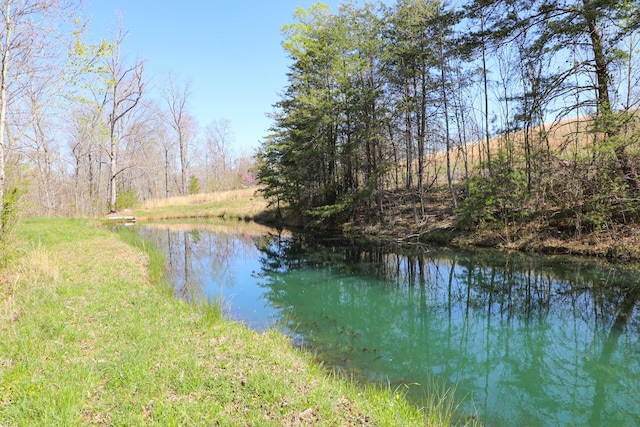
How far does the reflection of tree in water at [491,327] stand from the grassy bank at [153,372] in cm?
113

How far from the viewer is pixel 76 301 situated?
6.04 metres

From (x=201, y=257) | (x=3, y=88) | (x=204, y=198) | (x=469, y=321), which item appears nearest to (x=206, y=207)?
(x=204, y=198)

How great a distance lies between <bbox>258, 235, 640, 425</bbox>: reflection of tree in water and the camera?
15.0 feet

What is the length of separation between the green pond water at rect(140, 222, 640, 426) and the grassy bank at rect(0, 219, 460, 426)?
1.00 meters

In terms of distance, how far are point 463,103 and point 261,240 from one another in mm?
13222

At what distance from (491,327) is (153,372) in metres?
6.16

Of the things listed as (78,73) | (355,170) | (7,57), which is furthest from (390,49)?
(7,57)

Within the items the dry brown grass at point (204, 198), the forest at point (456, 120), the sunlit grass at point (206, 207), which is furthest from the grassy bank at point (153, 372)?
the dry brown grass at point (204, 198)

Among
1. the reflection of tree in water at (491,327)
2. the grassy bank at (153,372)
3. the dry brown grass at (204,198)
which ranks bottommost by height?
the reflection of tree in water at (491,327)

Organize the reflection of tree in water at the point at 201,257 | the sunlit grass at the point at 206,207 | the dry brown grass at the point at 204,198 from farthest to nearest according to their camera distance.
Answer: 1. the dry brown grass at the point at 204,198
2. the sunlit grass at the point at 206,207
3. the reflection of tree in water at the point at 201,257

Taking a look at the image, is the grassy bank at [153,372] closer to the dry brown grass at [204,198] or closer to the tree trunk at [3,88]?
the tree trunk at [3,88]

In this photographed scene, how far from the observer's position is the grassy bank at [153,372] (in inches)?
123

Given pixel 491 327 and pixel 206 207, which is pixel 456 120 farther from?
Answer: pixel 206 207

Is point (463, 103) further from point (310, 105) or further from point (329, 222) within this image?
point (329, 222)
